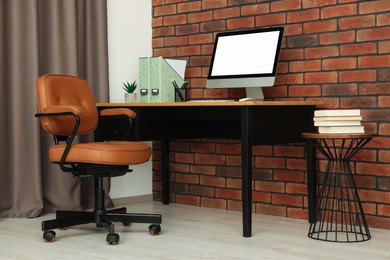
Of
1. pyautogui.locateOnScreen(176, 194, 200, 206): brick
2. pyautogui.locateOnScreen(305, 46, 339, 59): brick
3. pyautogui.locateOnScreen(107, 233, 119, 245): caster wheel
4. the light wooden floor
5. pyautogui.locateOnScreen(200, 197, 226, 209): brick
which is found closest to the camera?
the light wooden floor

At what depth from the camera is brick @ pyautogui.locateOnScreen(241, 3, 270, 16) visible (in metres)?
4.07

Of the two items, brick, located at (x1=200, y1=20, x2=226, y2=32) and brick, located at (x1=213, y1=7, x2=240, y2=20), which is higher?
brick, located at (x1=213, y1=7, x2=240, y2=20)

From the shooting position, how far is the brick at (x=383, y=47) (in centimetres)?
352

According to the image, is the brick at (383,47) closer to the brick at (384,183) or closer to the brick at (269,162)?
the brick at (384,183)

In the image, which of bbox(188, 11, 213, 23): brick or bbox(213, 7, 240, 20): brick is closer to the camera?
bbox(213, 7, 240, 20): brick

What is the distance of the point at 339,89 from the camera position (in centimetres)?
373

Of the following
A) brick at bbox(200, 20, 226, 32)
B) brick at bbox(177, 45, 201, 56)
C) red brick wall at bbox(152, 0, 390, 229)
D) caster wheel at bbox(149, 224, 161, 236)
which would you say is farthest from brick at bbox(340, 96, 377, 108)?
caster wheel at bbox(149, 224, 161, 236)

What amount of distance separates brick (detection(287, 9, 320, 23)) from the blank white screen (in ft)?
0.64

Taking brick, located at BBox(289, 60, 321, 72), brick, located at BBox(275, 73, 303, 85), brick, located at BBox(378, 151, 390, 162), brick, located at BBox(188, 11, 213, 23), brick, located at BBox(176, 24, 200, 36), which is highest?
brick, located at BBox(188, 11, 213, 23)

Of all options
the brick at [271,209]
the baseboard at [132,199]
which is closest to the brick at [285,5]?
the brick at [271,209]

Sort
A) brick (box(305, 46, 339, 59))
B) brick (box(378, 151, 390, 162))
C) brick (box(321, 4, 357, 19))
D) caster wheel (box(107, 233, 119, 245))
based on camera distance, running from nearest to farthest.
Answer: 1. caster wheel (box(107, 233, 119, 245))
2. brick (box(378, 151, 390, 162))
3. brick (box(321, 4, 357, 19))
4. brick (box(305, 46, 339, 59))

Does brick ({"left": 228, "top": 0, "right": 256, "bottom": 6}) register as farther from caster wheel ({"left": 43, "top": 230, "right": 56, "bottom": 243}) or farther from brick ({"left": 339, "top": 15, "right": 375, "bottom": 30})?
caster wheel ({"left": 43, "top": 230, "right": 56, "bottom": 243})

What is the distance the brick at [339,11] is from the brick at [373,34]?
0.12 metres

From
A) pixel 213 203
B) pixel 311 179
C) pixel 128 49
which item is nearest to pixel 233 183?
pixel 213 203
